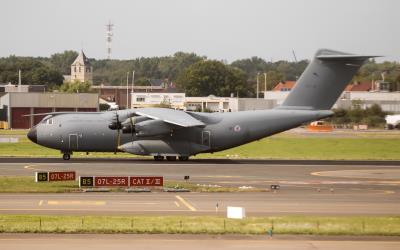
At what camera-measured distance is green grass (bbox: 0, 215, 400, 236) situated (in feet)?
88.3

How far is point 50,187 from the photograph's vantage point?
3969 cm

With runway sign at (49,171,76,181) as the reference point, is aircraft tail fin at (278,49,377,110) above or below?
above

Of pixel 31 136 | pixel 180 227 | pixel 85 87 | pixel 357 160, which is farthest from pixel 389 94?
pixel 180 227

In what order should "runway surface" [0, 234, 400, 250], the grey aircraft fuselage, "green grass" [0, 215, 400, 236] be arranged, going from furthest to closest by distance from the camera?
1. the grey aircraft fuselage
2. "green grass" [0, 215, 400, 236]
3. "runway surface" [0, 234, 400, 250]

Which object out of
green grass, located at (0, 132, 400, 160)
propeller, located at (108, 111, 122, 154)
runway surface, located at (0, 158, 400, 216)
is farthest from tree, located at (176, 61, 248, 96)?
propeller, located at (108, 111, 122, 154)

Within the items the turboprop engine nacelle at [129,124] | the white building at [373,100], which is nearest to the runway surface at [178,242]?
the turboprop engine nacelle at [129,124]

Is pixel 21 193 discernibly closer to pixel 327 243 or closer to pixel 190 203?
pixel 190 203

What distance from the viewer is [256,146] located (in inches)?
2781

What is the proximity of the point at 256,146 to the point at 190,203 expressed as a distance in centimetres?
3663

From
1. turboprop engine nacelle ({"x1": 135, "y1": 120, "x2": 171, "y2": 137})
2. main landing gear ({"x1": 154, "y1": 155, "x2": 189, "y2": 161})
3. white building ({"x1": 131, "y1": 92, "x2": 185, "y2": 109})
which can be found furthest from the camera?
white building ({"x1": 131, "y1": 92, "x2": 185, "y2": 109})

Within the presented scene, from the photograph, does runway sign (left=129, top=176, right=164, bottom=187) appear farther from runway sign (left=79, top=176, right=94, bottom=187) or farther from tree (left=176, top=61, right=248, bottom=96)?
tree (left=176, top=61, right=248, bottom=96)

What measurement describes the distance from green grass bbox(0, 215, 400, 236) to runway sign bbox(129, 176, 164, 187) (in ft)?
33.3

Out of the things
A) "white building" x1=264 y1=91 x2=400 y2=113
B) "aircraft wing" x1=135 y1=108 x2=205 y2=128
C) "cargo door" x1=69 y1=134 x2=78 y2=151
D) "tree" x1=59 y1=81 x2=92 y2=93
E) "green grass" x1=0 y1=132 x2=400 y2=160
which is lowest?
"green grass" x1=0 y1=132 x2=400 y2=160

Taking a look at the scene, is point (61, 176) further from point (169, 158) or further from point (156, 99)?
point (156, 99)
